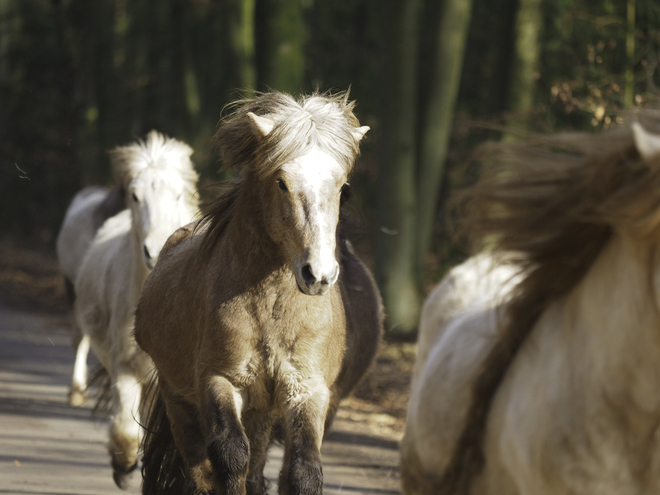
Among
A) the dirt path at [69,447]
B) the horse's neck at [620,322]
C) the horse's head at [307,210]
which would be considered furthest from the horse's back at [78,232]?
the horse's neck at [620,322]

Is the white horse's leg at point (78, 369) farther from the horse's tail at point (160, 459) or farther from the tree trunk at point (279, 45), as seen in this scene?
the horse's tail at point (160, 459)

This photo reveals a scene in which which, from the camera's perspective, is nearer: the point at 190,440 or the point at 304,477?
the point at 304,477

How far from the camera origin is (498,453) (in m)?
2.36

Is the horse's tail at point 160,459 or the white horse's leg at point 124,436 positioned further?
the white horse's leg at point 124,436

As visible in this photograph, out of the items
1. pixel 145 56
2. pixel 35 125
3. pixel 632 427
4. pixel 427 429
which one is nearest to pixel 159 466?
pixel 427 429

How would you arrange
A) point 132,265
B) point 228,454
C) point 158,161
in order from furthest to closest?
point 158,161, point 132,265, point 228,454

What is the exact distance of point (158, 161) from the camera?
6.35 meters

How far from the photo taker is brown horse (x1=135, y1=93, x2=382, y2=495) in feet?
12.3

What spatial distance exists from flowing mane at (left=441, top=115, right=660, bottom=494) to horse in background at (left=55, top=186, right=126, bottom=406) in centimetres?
600

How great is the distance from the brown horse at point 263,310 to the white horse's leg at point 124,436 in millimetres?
1355

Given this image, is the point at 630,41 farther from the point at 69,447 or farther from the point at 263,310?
the point at 69,447

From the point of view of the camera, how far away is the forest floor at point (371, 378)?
8625mm

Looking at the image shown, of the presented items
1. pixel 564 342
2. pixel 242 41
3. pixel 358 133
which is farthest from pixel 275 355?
pixel 242 41

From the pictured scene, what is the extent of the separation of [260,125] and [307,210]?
560 mm
